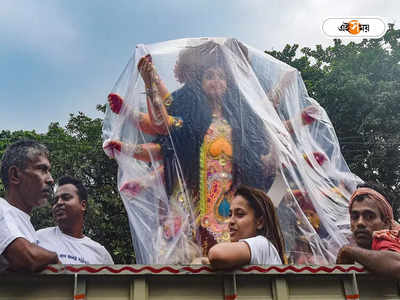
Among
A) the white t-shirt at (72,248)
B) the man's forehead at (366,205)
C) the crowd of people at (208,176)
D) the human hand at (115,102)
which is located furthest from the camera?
the human hand at (115,102)

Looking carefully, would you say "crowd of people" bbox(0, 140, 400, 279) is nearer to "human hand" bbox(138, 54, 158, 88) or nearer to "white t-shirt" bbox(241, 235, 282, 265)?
"white t-shirt" bbox(241, 235, 282, 265)

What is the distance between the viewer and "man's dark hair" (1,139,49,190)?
111 inches

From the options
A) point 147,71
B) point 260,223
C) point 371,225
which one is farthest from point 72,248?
point 371,225

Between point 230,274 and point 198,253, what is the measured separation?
1.27 meters

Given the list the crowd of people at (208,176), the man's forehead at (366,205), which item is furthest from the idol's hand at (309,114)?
the man's forehead at (366,205)

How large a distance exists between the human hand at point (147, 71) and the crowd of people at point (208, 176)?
0.01m

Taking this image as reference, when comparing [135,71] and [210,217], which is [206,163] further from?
[135,71]

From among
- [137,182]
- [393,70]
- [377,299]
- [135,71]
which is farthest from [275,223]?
[393,70]

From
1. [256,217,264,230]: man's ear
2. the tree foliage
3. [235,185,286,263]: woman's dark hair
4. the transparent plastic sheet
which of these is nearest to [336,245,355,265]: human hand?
[235,185,286,263]: woman's dark hair

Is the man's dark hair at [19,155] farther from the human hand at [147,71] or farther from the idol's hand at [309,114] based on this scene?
the idol's hand at [309,114]

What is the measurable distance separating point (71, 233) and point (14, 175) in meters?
0.95

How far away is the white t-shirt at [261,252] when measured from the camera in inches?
92.3

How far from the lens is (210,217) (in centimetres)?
371

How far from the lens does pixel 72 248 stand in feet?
11.0
